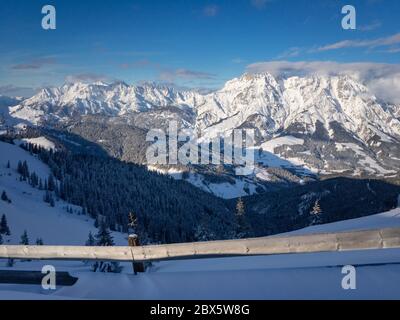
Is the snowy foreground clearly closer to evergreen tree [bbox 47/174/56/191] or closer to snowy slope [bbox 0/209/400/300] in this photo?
snowy slope [bbox 0/209/400/300]

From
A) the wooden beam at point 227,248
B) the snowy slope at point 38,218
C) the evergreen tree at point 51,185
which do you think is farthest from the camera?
the evergreen tree at point 51,185

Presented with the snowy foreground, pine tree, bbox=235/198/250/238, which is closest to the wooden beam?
the snowy foreground

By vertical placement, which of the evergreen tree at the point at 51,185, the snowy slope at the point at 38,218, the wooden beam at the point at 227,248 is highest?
the evergreen tree at the point at 51,185

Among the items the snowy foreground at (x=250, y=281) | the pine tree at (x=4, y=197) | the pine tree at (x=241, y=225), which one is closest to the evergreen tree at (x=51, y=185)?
the pine tree at (x=4, y=197)

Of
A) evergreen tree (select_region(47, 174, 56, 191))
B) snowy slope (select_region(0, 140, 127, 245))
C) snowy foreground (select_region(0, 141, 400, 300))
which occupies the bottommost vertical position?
snowy slope (select_region(0, 140, 127, 245))

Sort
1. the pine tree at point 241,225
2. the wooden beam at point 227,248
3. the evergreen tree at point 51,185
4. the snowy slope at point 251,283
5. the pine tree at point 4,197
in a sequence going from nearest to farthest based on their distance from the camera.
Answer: the snowy slope at point 251,283 → the wooden beam at point 227,248 → the pine tree at point 241,225 → the pine tree at point 4,197 → the evergreen tree at point 51,185

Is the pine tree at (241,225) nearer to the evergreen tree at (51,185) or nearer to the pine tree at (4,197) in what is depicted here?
the pine tree at (4,197)
